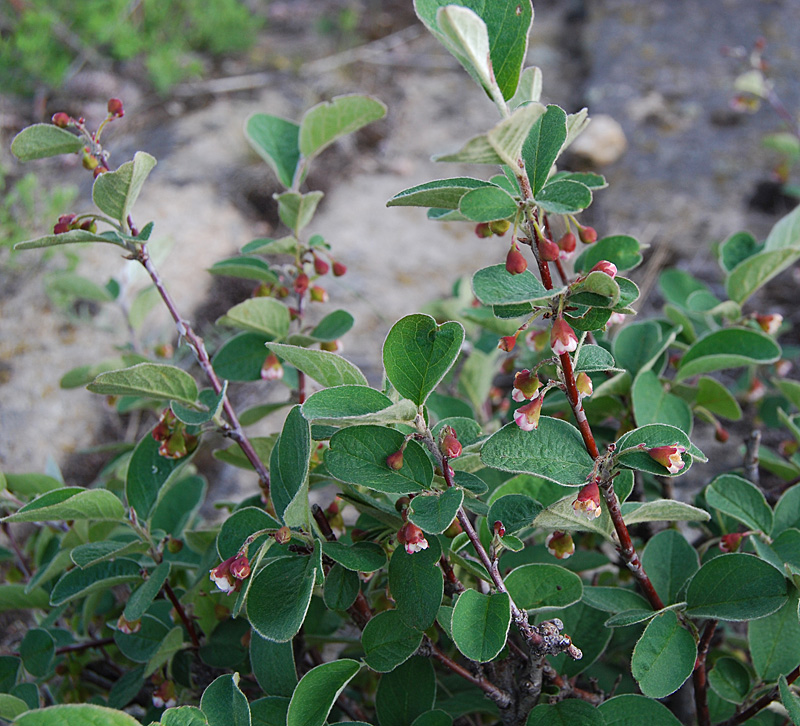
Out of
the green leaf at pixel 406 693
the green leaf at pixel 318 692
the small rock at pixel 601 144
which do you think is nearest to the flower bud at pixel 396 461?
the green leaf at pixel 318 692

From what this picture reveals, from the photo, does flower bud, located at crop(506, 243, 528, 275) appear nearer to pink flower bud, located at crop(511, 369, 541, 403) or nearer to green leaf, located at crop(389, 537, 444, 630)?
pink flower bud, located at crop(511, 369, 541, 403)

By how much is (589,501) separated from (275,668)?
0.45 meters

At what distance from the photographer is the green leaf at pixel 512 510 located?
29.9 inches

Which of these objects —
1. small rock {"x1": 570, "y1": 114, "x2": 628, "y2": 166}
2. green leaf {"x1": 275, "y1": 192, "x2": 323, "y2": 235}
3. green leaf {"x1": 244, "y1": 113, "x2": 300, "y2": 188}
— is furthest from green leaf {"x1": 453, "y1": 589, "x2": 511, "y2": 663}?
small rock {"x1": 570, "y1": 114, "x2": 628, "y2": 166}

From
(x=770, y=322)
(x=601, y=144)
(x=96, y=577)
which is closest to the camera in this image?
(x=96, y=577)

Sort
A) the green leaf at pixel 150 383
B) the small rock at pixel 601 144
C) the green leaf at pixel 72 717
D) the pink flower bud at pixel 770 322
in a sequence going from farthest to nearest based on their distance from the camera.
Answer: the small rock at pixel 601 144 < the pink flower bud at pixel 770 322 < the green leaf at pixel 150 383 < the green leaf at pixel 72 717

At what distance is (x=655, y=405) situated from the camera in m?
1.03

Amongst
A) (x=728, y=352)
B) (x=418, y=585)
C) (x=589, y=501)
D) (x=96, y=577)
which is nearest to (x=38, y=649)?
(x=96, y=577)

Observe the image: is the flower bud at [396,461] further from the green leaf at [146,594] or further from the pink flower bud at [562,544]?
the green leaf at [146,594]

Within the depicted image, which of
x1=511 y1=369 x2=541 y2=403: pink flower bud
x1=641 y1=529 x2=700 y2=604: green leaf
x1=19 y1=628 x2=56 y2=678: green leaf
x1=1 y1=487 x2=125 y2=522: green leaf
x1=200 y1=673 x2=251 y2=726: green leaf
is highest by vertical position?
x1=511 y1=369 x2=541 y2=403: pink flower bud

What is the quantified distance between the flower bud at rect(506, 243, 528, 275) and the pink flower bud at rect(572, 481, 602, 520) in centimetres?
22

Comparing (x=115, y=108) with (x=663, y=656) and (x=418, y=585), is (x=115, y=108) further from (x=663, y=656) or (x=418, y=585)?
(x=663, y=656)

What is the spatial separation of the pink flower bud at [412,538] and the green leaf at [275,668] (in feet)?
0.85

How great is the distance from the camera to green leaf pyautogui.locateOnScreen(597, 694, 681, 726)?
2.54 ft
